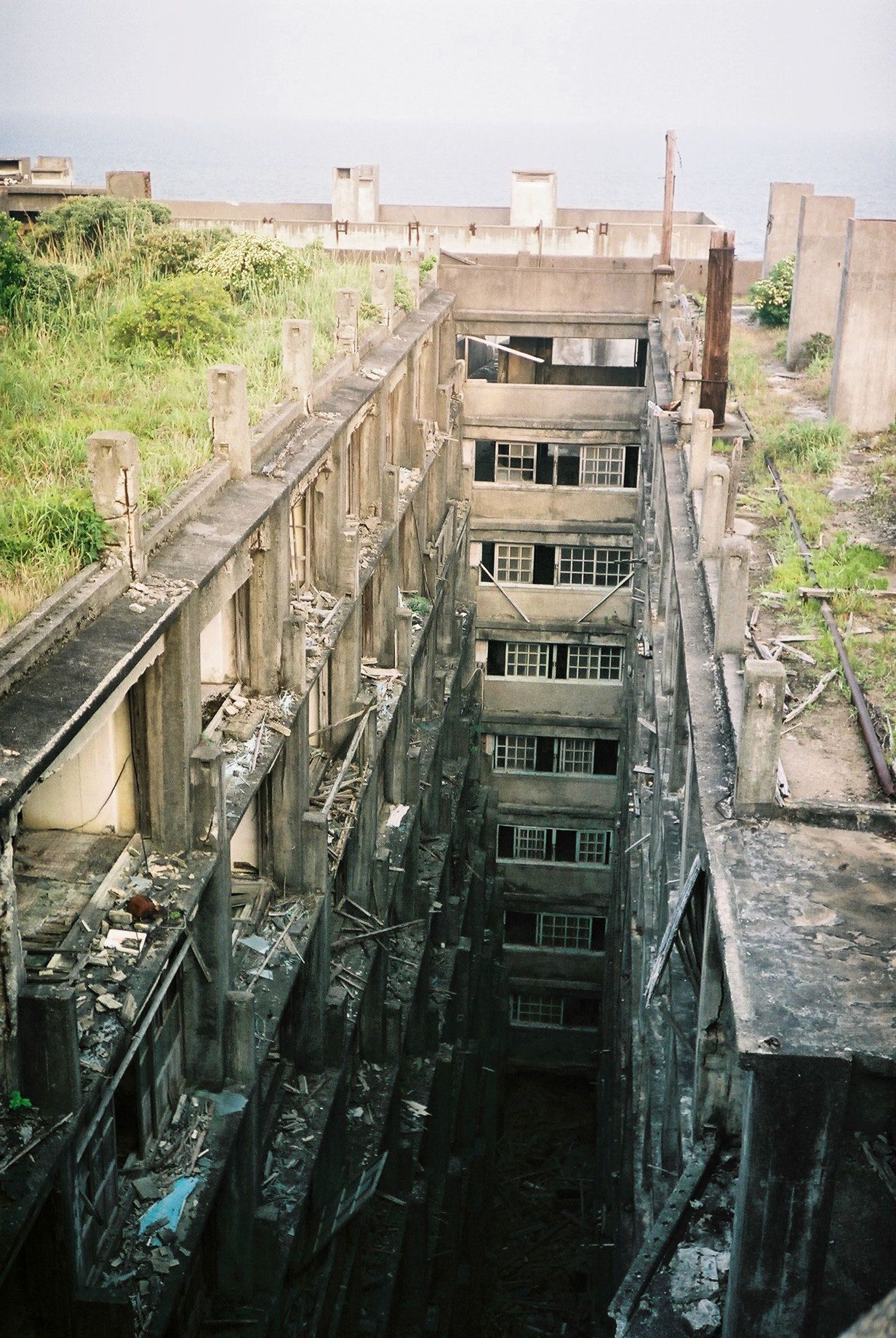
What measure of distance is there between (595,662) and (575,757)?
2674 mm

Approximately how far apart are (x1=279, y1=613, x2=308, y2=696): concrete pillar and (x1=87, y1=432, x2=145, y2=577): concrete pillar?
4.59 meters

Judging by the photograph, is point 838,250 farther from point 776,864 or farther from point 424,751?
point 776,864

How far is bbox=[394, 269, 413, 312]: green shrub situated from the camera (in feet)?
98.4

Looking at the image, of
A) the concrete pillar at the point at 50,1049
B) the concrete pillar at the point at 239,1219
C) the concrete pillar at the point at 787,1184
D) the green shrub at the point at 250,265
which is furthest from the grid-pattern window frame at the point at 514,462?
the concrete pillar at the point at 787,1184

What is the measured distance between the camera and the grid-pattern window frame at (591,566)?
37062 millimetres

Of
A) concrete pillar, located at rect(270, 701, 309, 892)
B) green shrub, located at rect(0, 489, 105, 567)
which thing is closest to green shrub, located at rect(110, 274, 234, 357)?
concrete pillar, located at rect(270, 701, 309, 892)

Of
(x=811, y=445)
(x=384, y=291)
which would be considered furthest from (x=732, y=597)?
(x=384, y=291)

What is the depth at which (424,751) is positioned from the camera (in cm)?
2644

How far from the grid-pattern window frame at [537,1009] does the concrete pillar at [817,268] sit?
18.2m

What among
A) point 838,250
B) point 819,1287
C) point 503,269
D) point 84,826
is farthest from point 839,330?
point 819,1287

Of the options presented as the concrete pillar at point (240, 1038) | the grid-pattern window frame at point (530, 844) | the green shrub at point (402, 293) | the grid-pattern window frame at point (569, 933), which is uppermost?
the green shrub at point (402, 293)

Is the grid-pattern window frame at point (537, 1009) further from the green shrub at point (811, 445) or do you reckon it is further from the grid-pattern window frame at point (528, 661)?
the green shrub at point (811, 445)

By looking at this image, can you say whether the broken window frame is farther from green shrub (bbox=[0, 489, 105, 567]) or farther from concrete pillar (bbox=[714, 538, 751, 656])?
green shrub (bbox=[0, 489, 105, 567])

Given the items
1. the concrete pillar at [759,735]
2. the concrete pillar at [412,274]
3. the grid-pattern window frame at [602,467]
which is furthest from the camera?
the grid-pattern window frame at [602,467]
